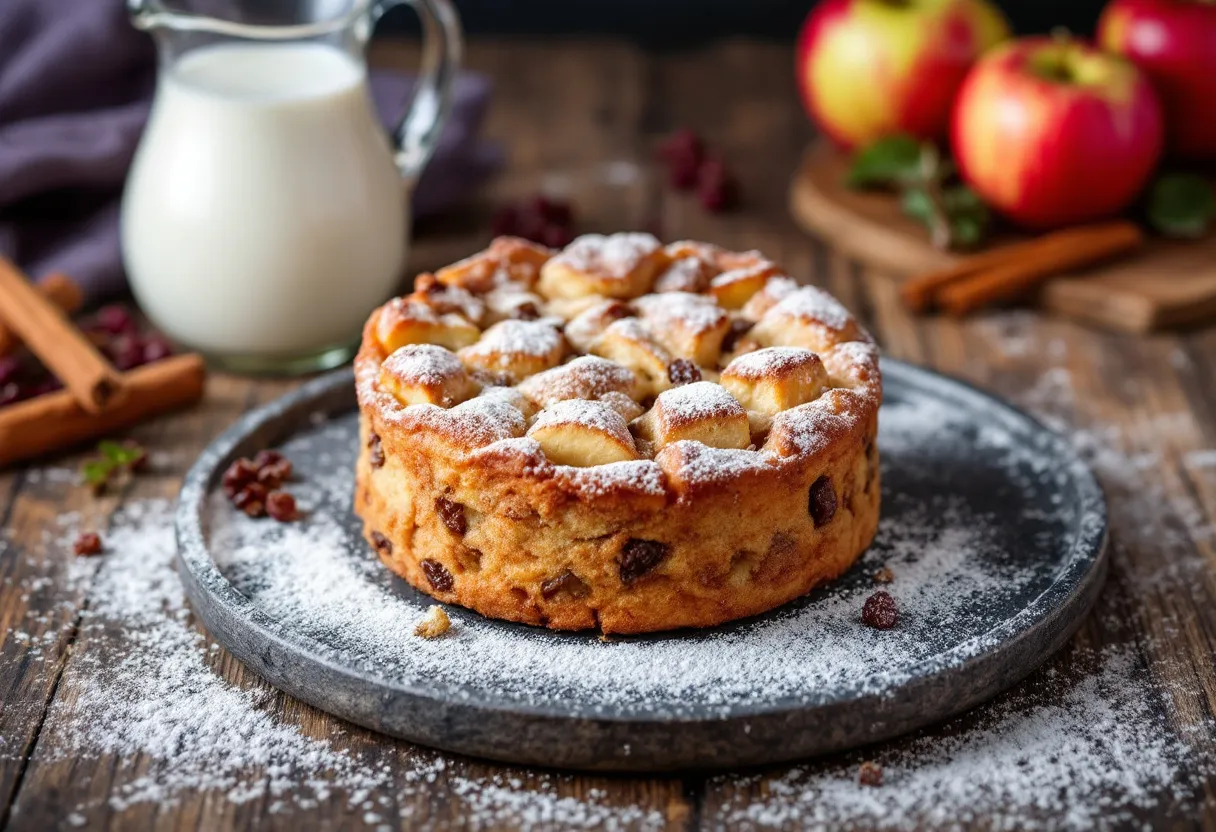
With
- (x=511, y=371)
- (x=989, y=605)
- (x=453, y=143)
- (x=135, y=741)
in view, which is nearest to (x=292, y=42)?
(x=453, y=143)

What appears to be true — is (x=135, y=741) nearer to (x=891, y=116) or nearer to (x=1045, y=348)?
(x=1045, y=348)

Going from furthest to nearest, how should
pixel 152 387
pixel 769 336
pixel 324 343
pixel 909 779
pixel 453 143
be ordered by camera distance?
1. pixel 453 143
2. pixel 324 343
3. pixel 152 387
4. pixel 769 336
5. pixel 909 779

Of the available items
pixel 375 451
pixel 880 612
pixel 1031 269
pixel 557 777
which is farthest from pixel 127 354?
pixel 1031 269

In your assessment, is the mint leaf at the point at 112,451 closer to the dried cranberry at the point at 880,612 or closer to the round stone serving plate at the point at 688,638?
the round stone serving plate at the point at 688,638

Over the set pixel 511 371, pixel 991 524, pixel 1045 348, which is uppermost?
pixel 511 371

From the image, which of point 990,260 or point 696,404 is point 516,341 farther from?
point 990,260

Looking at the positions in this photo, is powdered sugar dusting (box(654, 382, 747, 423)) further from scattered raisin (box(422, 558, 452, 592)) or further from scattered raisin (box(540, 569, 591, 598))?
scattered raisin (box(422, 558, 452, 592))
